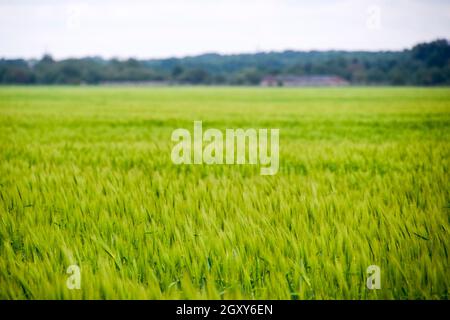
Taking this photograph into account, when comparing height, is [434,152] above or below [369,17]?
below

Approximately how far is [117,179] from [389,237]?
2601 millimetres

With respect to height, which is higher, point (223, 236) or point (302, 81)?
point (302, 81)

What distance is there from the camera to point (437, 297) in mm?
1857

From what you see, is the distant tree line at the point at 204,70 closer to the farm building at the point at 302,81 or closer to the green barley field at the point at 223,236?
the farm building at the point at 302,81

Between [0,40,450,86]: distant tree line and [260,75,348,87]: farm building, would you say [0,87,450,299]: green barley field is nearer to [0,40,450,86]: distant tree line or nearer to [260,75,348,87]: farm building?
[0,40,450,86]: distant tree line

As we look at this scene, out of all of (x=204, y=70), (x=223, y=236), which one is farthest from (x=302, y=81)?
(x=223, y=236)

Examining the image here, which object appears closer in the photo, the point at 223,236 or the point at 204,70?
the point at 223,236

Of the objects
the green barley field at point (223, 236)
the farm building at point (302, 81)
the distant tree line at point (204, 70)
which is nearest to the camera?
the green barley field at point (223, 236)

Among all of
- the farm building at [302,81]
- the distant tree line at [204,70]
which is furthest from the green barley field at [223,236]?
the farm building at [302,81]

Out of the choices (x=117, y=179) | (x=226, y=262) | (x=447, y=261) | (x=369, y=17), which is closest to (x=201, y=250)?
(x=226, y=262)

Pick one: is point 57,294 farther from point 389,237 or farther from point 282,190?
point 282,190

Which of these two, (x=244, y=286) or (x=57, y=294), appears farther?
(x=244, y=286)

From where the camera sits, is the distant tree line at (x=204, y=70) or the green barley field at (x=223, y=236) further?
the distant tree line at (x=204, y=70)

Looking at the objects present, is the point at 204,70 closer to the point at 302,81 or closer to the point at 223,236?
the point at 302,81
